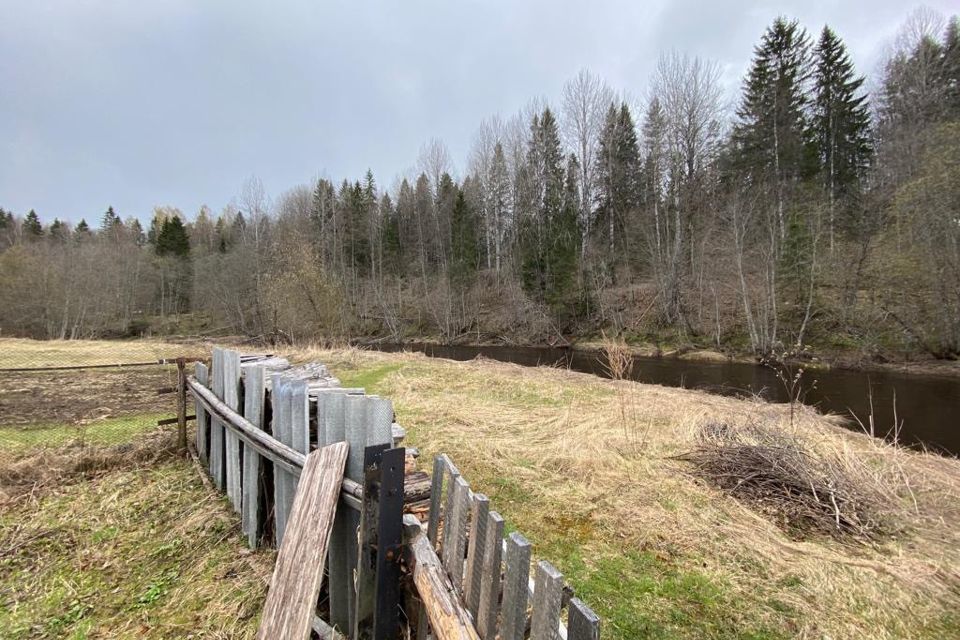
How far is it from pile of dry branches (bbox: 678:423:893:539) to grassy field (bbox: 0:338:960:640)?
150 mm

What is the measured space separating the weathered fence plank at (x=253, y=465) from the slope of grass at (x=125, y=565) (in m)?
0.16

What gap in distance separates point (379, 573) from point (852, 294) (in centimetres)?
2295

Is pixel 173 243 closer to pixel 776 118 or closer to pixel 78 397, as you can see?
pixel 78 397

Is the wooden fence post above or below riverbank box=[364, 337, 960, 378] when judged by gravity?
above

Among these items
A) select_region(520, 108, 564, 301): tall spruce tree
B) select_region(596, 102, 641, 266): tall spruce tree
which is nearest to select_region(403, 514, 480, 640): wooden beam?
select_region(520, 108, 564, 301): tall spruce tree

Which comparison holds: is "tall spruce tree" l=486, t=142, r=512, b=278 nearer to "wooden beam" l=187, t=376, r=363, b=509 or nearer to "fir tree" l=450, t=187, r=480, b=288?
"fir tree" l=450, t=187, r=480, b=288

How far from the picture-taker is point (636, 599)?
2426 millimetres

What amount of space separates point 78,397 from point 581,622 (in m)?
9.86

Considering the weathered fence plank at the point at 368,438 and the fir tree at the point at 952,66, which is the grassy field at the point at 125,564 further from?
the fir tree at the point at 952,66

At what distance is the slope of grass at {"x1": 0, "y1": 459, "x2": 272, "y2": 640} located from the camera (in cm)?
227

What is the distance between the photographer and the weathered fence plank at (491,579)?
1.42 m

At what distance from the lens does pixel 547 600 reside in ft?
3.98

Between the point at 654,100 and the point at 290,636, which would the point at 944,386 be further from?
the point at 654,100

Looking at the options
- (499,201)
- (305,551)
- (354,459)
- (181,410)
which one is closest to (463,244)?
(499,201)
